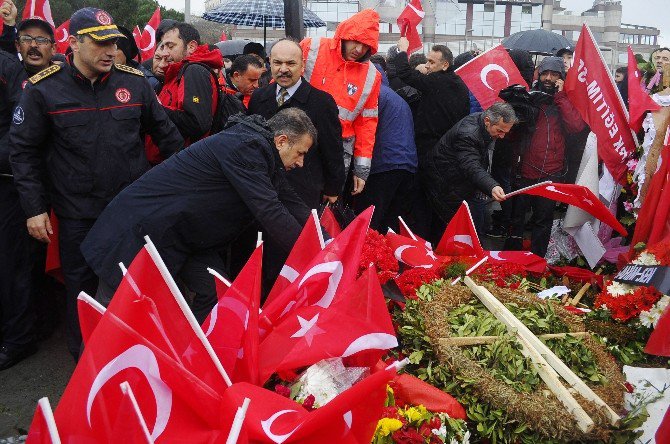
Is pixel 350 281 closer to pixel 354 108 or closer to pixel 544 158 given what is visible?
pixel 354 108

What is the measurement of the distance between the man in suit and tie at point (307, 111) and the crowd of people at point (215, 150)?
1 cm

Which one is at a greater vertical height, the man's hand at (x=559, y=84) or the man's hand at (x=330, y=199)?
the man's hand at (x=559, y=84)

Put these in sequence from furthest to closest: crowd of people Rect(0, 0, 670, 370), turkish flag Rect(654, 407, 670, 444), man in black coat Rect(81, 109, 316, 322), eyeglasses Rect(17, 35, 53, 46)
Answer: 1. eyeglasses Rect(17, 35, 53, 46)
2. crowd of people Rect(0, 0, 670, 370)
3. man in black coat Rect(81, 109, 316, 322)
4. turkish flag Rect(654, 407, 670, 444)

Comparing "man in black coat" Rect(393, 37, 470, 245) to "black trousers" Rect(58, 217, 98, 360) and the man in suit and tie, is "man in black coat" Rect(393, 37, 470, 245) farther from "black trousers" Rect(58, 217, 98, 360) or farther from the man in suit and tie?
"black trousers" Rect(58, 217, 98, 360)

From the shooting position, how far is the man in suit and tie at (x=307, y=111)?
4.51 metres

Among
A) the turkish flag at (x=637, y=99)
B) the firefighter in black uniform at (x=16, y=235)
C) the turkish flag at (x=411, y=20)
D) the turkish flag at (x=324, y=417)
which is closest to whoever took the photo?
the turkish flag at (x=324, y=417)

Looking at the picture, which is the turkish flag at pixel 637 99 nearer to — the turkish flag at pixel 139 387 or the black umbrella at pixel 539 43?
the turkish flag at pixel 139 387

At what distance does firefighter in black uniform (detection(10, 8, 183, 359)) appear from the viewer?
354 cm

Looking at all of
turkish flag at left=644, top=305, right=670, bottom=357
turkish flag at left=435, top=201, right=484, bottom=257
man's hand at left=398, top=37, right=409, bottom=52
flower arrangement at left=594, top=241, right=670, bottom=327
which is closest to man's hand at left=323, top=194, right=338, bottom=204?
turkish flag at left=435, top=201, right=484, bottom=257

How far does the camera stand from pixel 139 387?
6.43ft

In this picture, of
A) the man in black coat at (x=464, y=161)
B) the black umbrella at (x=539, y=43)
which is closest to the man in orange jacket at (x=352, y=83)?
the man in black coat at (x=464, y=161)

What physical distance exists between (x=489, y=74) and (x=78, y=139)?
167 inches

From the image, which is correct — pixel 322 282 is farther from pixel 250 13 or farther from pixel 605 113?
pixel 250 13

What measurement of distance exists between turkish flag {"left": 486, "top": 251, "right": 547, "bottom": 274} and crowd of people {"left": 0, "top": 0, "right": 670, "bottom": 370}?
695mm
